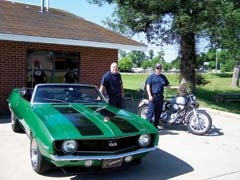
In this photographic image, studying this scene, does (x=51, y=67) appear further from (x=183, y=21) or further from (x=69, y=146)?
(x=69, y=146)

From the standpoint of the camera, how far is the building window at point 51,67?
1237 centimetres

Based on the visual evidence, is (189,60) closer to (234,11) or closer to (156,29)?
(156,29)

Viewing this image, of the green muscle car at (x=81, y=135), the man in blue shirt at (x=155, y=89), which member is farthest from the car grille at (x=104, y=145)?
the man in blue shirt at (x=155, y=89)

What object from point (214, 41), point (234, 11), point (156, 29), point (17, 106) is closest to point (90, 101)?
point (17, 106)

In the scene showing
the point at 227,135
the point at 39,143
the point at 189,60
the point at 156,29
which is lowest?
the point at 227,135

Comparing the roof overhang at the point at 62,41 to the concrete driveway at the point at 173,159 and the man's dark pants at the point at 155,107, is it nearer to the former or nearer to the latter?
the concrete driveway at the point at 173,159

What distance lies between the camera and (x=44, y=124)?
5617 mm

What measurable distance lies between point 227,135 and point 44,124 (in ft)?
19.0

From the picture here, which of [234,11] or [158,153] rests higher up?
[234,11]

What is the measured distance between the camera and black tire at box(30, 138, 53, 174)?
18.8ft

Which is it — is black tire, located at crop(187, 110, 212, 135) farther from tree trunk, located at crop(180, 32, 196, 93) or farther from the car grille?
tree trunk, located at crop(180, 32, 196, 93)

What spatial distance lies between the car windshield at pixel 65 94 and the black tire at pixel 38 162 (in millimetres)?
1115

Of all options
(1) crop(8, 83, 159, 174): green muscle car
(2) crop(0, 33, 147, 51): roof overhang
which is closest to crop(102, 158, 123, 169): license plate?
(1) crop(8, 83, 159, 174): green muscle car

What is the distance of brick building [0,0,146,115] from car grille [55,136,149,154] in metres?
6.22
